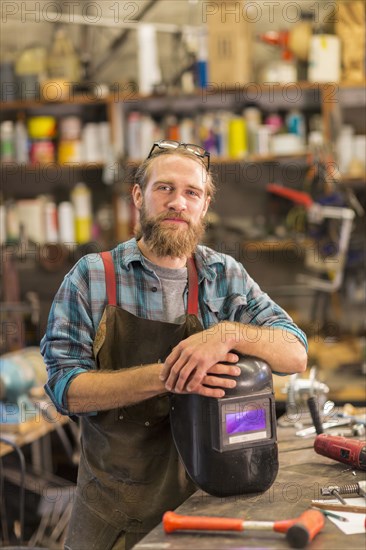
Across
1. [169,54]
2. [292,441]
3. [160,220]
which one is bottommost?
[292,441]

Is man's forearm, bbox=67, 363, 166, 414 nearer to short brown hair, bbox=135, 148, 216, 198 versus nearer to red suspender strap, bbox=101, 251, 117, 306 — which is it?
red suspender strap, bbox=101, 251, 117, 306

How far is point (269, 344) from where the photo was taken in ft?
7.25

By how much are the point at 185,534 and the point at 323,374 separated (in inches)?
126

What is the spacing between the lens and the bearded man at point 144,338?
220cm

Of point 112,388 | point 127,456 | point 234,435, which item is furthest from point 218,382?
point 127,456

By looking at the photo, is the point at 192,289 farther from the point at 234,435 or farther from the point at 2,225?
the point at 2,225

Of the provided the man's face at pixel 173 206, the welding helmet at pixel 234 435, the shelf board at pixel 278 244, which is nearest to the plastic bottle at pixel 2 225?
the shelf board at pixel 278 244

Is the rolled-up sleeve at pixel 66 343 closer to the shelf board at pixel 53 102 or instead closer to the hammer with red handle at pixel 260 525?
the hammer with red handle at pixel 260 525

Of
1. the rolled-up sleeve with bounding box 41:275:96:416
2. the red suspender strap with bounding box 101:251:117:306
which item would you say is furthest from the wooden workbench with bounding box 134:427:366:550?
the red suspender strap with bounding box 101:251:117:306

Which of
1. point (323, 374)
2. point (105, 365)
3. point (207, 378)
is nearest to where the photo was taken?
point (207, 378)

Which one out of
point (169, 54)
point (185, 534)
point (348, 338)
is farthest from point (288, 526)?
point (169, 54)

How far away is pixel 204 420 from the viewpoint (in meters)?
2.05

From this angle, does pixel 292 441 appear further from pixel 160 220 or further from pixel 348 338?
pixel 348 338

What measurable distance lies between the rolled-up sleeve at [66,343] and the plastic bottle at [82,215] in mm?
3435
